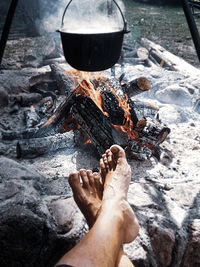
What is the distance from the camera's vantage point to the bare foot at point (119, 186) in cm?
150

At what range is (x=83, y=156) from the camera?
254 cm

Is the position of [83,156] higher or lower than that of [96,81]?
lower

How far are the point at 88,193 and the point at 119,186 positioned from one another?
24 centimetres

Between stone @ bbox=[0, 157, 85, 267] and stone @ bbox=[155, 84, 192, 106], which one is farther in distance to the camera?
stone @ bbox=[155, 84, 192, 106]

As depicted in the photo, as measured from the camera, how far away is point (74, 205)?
5.65ft

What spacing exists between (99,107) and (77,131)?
43 cm

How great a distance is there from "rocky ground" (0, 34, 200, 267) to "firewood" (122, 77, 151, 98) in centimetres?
72

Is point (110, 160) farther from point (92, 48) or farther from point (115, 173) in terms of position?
point (92, 48)

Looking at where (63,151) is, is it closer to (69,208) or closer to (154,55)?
(69,208)

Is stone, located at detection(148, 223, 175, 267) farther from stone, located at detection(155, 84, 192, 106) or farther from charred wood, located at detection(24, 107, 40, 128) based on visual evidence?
stone, located at detection(155, 84, 192, 106)

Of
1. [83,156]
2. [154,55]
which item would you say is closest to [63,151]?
[83,156]

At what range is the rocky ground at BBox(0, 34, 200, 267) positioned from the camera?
1.41 meters

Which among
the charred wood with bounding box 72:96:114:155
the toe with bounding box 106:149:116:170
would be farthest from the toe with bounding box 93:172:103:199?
the charred wood with bounding box 72:96:114:155

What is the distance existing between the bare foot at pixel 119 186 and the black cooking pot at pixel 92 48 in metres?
0.75
